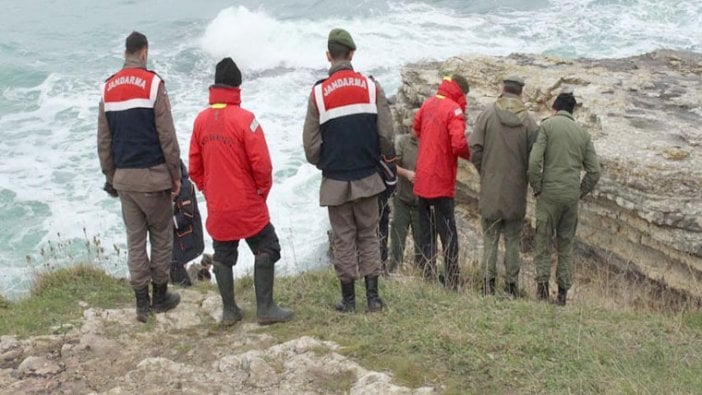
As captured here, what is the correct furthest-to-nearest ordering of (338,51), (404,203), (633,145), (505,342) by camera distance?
1. (633,145)
2. (404,203)
3. (338,51)
4. (505,342)

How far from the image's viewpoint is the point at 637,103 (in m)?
10.4

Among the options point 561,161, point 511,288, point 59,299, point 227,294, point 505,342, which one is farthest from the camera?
point 511,288

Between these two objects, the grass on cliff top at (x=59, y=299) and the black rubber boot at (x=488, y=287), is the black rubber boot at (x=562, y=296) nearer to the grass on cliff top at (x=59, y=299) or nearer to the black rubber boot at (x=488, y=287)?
the black rubber boot at (x=488, y=287)

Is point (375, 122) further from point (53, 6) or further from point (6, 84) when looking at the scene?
point (53, 6)

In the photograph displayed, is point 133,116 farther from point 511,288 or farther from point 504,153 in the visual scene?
point 511,288

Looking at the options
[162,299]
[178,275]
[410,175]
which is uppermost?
[410,175]

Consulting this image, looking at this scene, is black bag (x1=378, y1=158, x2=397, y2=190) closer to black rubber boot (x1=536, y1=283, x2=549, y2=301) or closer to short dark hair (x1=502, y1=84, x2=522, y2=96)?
short dark hair (x1=502, y1=84, x2=522, y2=96)

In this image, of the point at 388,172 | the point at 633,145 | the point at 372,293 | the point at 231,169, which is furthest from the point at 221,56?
the point at 231,169

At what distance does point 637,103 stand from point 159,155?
720 centimetres

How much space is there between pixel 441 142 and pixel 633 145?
9.80 ft

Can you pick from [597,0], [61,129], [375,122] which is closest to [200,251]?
[375,122]

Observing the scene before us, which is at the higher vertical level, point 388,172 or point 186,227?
point 388,172

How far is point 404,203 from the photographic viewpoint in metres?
8.15

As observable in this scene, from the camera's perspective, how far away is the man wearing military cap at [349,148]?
5.71 metres
